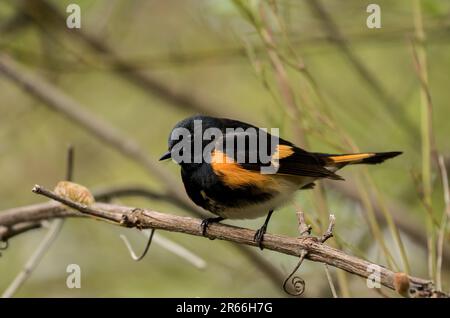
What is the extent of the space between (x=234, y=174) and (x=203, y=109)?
204 cm

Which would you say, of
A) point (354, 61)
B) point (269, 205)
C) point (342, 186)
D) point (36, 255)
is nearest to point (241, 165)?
point (269, 205)

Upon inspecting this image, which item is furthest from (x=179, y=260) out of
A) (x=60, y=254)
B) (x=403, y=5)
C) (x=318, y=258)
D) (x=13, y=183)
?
(x=318, y=258)

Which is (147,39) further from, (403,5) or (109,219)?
(109,219)

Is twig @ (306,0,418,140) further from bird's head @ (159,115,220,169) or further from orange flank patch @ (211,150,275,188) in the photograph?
orange flank patch @ (211,150,275,188)

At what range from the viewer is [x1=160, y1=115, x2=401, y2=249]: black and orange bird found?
3188 mm

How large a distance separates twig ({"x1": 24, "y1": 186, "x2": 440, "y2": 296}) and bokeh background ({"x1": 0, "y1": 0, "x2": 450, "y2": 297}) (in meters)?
0.58

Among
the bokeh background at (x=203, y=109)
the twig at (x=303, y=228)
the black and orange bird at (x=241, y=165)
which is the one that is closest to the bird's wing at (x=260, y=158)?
the black and orange bird at (x=241, y=165)

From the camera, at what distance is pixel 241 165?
10.6ft

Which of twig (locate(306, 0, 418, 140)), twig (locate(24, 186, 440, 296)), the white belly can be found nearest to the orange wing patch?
the white belly

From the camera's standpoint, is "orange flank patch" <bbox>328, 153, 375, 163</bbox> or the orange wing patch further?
the orange wing patch

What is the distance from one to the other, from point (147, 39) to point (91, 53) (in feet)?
4.13

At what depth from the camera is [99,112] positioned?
6.57 m

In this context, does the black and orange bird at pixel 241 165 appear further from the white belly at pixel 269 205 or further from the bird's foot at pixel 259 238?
the bird's foot at pixel 259 238
